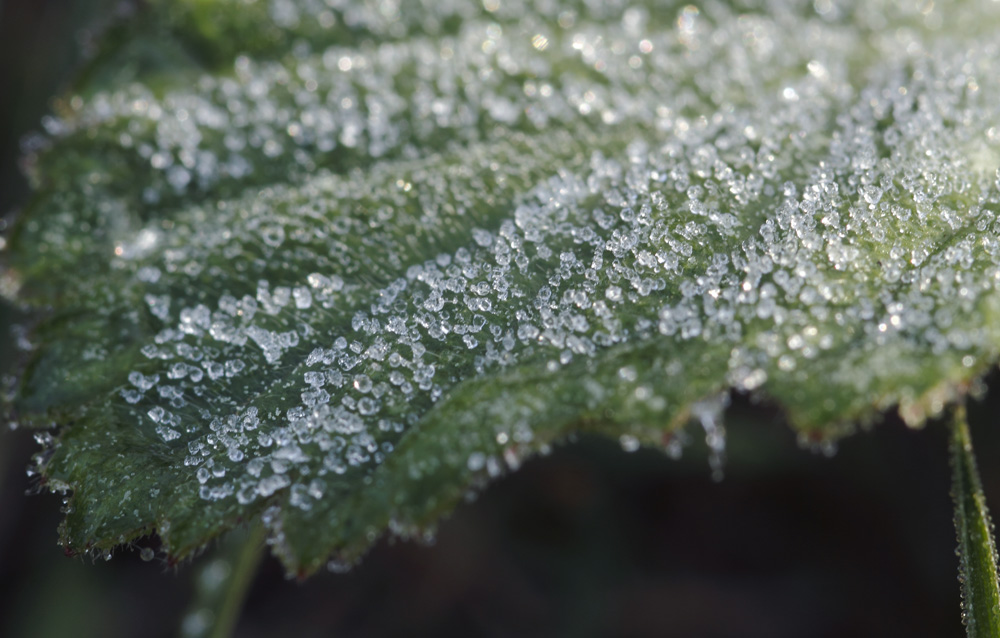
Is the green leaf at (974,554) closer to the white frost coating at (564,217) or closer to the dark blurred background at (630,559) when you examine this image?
the white frost coating at (564,217)

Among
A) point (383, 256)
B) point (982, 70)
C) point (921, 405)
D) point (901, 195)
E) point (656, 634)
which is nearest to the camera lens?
point (921, 405)

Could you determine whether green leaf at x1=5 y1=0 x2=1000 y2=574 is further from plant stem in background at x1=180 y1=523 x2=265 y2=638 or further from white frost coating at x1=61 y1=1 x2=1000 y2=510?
plant stem in background at x1=180 y1=523 x2=265 y2=638

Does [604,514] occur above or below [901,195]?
below

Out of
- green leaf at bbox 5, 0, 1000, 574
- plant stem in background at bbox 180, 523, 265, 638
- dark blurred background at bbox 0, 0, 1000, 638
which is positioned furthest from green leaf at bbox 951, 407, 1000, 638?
plant stem in background at bbox 180, 523, 265, 638

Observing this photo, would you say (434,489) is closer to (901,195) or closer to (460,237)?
(460,237)

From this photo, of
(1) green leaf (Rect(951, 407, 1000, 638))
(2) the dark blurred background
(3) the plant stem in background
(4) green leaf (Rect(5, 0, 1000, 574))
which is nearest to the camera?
(4) green leaf (Rect(5, 0, 1000, 574))

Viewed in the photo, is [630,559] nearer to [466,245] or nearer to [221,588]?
[221,588]

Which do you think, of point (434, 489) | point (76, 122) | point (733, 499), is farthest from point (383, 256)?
point (733, 499)
